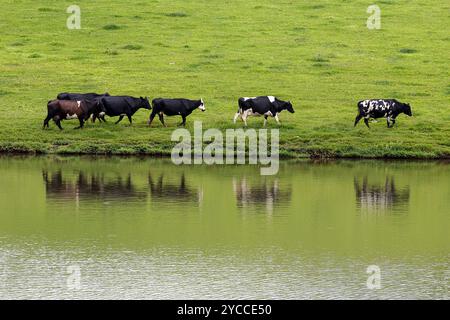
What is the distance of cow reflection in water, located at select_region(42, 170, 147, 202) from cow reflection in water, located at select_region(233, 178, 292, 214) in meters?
2.72

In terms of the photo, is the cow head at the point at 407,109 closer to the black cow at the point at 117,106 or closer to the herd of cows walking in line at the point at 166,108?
the herd of cows walking in line at the point at 166,108

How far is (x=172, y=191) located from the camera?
2775 centimetres

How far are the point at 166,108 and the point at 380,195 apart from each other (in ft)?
40.2

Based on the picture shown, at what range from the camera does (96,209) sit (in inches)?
969

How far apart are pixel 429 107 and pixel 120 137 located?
42.1 ft

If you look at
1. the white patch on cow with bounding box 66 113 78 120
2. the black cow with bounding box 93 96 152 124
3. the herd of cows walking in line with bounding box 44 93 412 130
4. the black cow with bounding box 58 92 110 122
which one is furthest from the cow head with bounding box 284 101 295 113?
the white patch on cow with bounding box 66 113 78 120

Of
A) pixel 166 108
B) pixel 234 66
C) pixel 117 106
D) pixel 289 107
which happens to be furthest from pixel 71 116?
pixel 234 66

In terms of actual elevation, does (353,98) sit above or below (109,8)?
below

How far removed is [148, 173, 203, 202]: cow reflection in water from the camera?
2656cm

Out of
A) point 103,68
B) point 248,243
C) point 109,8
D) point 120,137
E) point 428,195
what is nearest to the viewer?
point 248,243

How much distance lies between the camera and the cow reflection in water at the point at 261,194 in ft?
84.9

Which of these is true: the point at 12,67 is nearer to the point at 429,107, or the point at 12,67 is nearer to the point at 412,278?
the point at 429,107

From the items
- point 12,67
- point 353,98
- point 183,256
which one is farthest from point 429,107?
point 183,256

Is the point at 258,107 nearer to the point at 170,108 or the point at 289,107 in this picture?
the point at 289,107
